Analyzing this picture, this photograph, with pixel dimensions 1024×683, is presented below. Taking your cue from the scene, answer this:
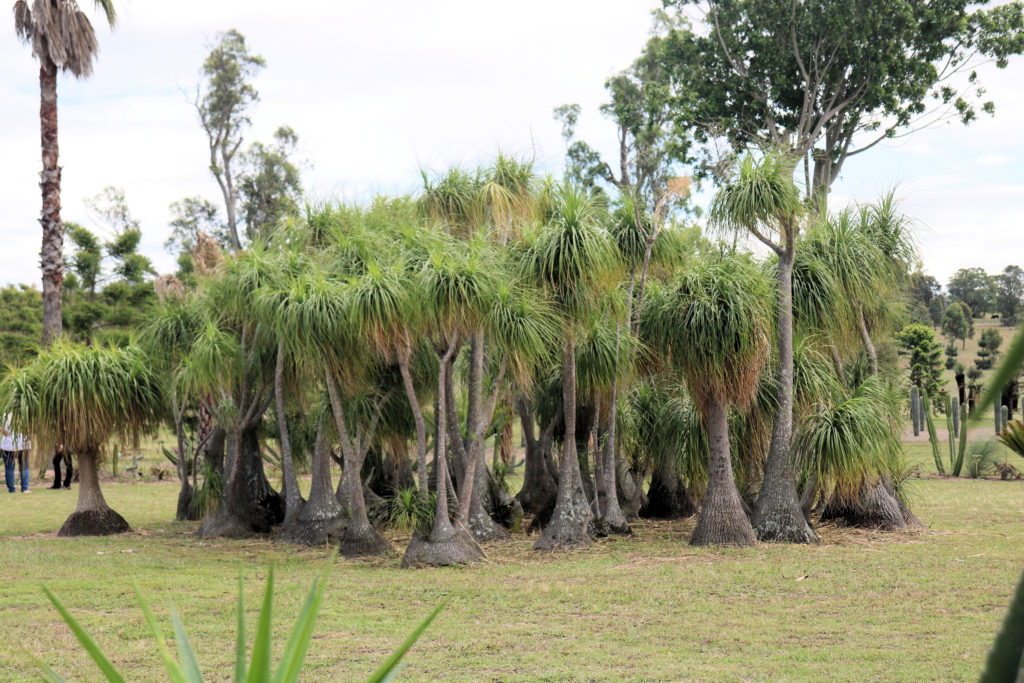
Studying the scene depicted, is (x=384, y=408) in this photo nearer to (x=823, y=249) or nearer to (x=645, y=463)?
(x=645, y=463)

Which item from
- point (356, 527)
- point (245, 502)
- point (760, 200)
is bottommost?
point (356, 527)

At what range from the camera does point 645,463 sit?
44.6ft

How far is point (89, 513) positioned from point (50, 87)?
9573mm

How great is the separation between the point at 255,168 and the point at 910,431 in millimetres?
24212

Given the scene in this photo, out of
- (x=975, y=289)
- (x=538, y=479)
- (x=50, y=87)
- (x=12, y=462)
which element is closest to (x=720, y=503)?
(x=538, y=479)

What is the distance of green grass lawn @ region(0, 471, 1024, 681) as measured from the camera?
600cm

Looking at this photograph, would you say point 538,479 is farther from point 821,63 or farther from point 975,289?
point 975,289

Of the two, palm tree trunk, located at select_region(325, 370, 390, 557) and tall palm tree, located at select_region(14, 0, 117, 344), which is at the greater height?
tall palm tree, located at select_region(14, 0, 117, 344)

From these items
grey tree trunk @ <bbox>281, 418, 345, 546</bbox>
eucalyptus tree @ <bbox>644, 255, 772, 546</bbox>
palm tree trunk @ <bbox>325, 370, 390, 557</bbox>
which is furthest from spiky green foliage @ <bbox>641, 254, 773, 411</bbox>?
grey tree trunk @ <bbox>281, 418, 345, 546</bbox>

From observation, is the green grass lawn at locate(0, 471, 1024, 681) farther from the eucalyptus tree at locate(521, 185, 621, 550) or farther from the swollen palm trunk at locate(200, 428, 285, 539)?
the eucalyptus tree at locate(521, 185, 621, 550)

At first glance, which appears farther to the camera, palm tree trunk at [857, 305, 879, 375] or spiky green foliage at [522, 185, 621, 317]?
palm tree trunk at [857, 305, 879, 375]

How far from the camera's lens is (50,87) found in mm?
18344

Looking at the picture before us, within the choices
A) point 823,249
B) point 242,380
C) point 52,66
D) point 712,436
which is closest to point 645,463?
point 712,436

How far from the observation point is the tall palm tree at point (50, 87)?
1797 cm
